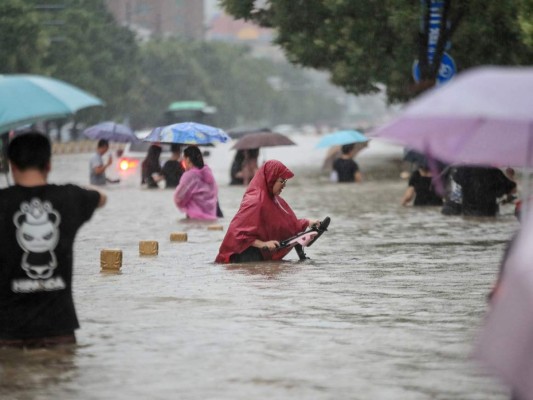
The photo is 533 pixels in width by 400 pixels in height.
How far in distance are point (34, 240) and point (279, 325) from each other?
7.13 ft

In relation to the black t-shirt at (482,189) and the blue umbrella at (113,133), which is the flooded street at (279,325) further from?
the blue umbrella at (113,133)

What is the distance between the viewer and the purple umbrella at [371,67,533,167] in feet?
21.1

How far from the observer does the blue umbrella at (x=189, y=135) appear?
70.4 ft

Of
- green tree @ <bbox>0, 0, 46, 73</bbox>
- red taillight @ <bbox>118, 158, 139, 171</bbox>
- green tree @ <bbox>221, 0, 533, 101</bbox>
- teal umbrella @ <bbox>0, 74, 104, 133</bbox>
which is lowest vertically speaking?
red taillight @ <bbox>118, 158, 139, 171</bbox>

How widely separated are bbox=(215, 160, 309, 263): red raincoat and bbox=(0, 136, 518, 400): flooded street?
1.08 ft

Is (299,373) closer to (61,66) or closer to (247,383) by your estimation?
(247,383)

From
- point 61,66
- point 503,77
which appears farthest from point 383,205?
point 61,66

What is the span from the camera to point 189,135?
2159 centimetres

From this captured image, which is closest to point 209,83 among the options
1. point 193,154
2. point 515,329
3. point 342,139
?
point 342,139

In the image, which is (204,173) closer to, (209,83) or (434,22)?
(434,22)

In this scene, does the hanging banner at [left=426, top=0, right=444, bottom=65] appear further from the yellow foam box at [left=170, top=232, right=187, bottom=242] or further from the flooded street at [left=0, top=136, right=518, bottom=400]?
the yellow foam box at [left=170, top=232, right=187, bottom=242]

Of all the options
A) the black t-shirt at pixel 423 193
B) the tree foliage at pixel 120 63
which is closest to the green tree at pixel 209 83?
the tree foliage at pixel 120 63

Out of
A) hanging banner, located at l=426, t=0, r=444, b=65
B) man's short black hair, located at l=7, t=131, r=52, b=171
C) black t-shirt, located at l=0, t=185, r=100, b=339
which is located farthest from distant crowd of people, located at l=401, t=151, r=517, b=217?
man's short black hair, located at l=7, t=131, r=52, b=171

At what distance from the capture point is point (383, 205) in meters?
28.3
